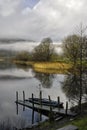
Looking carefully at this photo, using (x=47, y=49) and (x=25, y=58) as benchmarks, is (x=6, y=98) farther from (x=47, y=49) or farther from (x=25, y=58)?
(x=25, y=58)

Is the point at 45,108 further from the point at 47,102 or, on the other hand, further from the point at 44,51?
the point at 44,51

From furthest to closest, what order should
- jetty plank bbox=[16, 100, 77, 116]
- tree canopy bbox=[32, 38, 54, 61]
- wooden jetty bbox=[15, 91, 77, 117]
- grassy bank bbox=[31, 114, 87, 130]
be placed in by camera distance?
tree canopy bbox=[32, 38, 54, 61]
wooden jetty bbox=[15, 91, 77, 117]
jetty plank bbox=[16, 100, 77, 116]
grassy bank bbox=[31, 114, 87, 130]

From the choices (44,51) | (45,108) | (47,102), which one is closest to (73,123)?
(45,108)

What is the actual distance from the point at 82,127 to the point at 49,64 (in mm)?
72502

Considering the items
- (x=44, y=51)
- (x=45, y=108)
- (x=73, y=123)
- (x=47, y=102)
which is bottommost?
(x=45, y=108)

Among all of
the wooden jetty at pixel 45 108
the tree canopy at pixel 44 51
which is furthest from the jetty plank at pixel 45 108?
the tree canopy at pixel 44 51

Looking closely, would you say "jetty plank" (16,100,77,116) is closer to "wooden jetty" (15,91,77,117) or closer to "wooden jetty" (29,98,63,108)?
"wooden jetty" (15,91,77,117)

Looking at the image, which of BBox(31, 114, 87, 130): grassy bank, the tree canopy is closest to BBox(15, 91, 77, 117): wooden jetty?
BBox(31, 114, 87, 130): grassy bank

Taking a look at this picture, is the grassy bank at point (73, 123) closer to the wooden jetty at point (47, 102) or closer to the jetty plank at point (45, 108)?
the jetty plank at point (45, 108)

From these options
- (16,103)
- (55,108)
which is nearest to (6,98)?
(16,103)

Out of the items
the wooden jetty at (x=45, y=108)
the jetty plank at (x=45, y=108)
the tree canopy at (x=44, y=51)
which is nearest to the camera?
the jetty plank at (x=45, y=108)

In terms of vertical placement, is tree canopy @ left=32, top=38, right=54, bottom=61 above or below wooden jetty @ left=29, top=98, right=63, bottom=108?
above

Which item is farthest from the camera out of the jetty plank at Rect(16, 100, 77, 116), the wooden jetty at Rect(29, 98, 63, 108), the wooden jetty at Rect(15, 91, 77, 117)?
the wooden jetty at Rect(29, 98, 63, 108)

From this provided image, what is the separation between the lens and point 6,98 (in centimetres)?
4247
